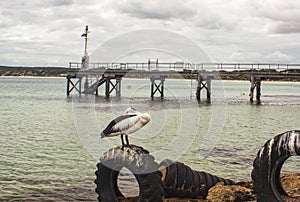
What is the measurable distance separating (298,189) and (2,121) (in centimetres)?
2673

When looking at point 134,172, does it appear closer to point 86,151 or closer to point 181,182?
point 181,182

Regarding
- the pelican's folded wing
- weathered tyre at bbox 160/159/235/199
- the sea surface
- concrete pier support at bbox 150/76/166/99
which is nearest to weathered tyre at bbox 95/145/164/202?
the pelican's folded wing

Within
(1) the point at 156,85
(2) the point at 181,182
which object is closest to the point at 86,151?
(2) the point at 181,182

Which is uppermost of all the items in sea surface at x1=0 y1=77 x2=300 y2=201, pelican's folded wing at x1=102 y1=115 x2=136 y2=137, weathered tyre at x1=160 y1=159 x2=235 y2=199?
pelican's folded wing at x1=102 y1=115 x2=136 y2=137

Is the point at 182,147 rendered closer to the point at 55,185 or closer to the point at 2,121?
the point at 55,185

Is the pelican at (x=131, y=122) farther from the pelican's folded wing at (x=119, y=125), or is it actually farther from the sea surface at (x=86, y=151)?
the sea surface at (x=86, y=151)

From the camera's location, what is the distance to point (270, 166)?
8984 millimetres

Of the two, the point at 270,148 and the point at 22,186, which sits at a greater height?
the point at 270,148

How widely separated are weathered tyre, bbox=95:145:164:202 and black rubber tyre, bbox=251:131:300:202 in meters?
1.96

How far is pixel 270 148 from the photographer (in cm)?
895

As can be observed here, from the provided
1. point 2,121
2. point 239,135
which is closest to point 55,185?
point 239,135

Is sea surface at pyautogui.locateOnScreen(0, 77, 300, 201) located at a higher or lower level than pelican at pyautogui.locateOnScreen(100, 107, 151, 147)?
lower

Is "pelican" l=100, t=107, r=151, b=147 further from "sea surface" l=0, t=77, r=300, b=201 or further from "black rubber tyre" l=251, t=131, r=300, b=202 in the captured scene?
"sea surface" l=0, t=77, r=300, b=201

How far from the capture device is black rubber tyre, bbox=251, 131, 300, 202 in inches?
346
